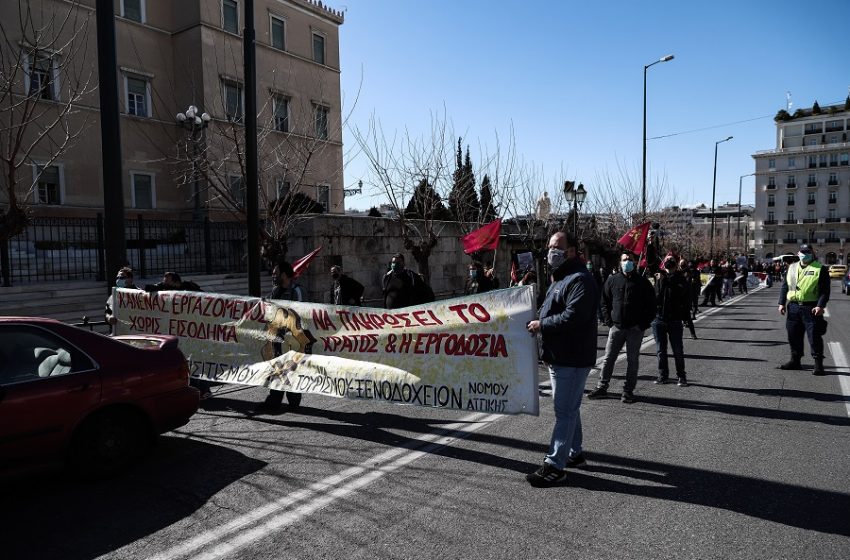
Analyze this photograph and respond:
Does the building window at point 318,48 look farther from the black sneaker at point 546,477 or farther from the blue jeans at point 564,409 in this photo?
the black sneaker at point 546,477

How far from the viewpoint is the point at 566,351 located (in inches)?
178

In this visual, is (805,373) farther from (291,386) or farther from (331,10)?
(331,10)

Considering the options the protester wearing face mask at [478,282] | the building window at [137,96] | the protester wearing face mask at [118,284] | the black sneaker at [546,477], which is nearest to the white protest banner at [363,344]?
the protester wearing face mask at [118,284]

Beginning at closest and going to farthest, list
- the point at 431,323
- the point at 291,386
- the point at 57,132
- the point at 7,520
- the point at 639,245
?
the point at 7,520
the point at 431,323
the point at 291,386
the point at 639,245
the point at 57,132

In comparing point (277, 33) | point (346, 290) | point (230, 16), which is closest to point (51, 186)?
point (230, 16)

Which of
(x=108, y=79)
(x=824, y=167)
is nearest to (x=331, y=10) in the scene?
(x=108, y=79)

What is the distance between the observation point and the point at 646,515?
399 cm

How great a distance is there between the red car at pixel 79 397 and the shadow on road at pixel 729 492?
11.7 feet

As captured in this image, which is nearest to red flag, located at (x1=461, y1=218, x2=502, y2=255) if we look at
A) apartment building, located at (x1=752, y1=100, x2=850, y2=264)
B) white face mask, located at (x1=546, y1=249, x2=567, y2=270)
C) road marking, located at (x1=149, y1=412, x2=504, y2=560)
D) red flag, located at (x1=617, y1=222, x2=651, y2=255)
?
red flag, located at (x1=617, y1=222, x2=651, y2=255)

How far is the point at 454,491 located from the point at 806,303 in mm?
7286

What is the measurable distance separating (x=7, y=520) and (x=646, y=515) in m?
4.27

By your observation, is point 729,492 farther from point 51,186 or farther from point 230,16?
point 230,16

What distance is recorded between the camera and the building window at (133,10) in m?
26.7

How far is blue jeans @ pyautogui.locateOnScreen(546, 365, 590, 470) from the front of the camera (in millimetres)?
4500
